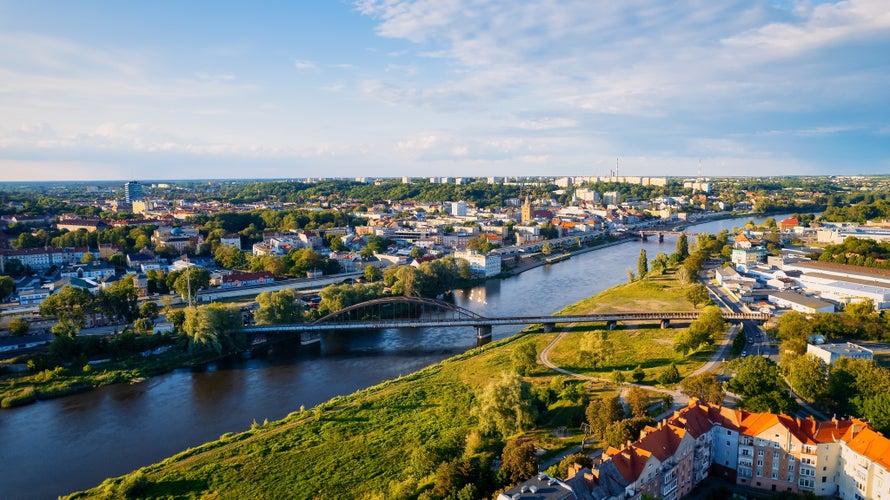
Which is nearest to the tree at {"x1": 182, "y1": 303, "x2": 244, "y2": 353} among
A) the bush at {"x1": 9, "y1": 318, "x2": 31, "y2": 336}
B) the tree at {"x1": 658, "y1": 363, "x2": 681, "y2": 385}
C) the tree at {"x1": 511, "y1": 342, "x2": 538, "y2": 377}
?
the bush at {"x1": 9, "y1": 318, "x2": 31, "y2": 336}

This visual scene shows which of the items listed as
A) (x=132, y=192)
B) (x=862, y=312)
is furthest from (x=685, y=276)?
(x=132, y=192)

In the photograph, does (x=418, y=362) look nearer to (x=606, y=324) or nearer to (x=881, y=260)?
(x=606, y=324)

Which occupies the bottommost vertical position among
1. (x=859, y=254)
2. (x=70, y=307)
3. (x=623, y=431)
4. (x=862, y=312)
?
(x=623, y=431)

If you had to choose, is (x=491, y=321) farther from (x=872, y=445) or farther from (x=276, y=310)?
(x=872, y=445)

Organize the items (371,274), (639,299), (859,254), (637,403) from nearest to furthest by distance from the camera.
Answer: (637,403) < (639,299) < (371,274) < (859,254)

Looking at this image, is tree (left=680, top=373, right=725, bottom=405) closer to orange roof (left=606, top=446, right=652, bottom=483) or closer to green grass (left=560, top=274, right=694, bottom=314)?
orange roof (left=606, top=446, right=652, bottom=483)
